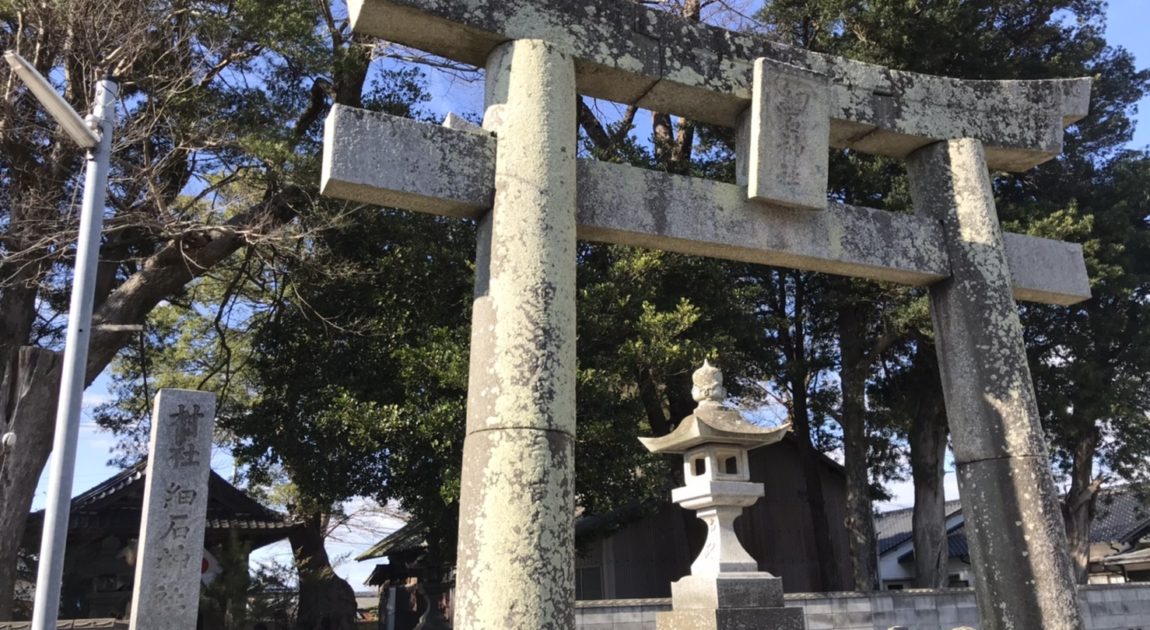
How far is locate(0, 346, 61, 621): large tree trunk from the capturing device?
10.5m

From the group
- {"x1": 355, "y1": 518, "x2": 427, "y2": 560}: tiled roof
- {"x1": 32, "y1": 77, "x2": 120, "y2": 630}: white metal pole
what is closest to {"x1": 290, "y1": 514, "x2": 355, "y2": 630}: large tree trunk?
{"x1": 355, "y1": 518, "x2": 427, "y2": 560}: tiled roof

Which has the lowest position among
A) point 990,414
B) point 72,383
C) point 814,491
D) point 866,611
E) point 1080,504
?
point 866,611

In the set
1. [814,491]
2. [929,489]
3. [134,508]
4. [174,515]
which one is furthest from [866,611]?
[134,508]

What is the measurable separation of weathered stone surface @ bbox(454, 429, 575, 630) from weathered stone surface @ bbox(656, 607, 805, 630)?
2486 millimetres

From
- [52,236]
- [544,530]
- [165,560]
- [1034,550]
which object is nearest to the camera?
[544,530]

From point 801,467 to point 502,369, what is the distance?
1669 centimetres

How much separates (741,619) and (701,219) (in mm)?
2967

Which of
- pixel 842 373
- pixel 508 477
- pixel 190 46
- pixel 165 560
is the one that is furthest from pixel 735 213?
pixel 842 373

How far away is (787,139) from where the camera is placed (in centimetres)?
534

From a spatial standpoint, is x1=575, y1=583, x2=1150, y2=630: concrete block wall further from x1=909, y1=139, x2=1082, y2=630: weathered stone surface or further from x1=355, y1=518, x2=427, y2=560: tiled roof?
x1=355, y1=518, x2=427, y2=560: tiled roof

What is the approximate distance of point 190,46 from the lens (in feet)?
39.8

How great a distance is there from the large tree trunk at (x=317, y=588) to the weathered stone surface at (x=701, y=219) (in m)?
11.2

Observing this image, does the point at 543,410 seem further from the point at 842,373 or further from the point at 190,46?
the point at 842,373

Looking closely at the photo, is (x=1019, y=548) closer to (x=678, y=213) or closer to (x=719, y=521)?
(x=719, y=521)
